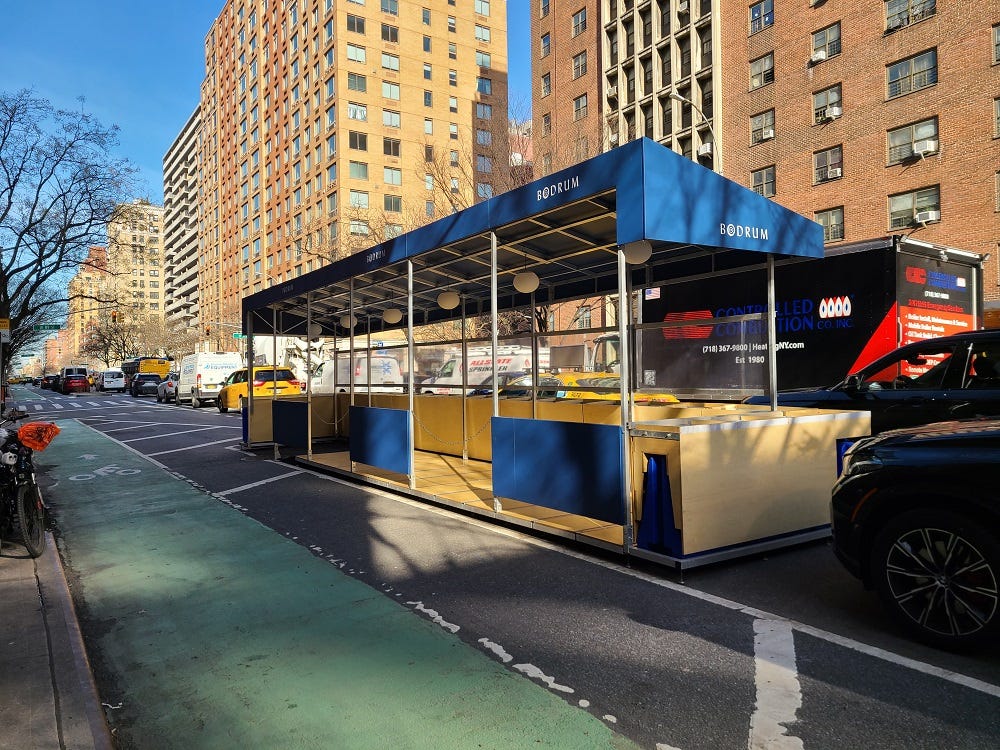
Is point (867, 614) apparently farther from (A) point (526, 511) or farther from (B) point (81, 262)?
(B) point (81, 262)

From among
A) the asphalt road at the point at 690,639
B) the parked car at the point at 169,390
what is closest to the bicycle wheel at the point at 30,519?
the asphalt road at the point at 690,639

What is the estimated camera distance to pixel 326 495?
353 inches

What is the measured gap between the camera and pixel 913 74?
2752 cm

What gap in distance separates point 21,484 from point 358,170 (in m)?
60.2

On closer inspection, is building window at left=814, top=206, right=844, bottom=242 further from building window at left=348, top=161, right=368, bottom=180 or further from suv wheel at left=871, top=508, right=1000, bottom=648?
building window at left=348, top=161, right=368, bottom=180

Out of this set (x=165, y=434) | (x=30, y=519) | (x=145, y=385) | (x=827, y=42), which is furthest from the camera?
(x=145, y=385)

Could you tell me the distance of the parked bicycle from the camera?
19.4 feet

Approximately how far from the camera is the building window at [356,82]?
62.4m

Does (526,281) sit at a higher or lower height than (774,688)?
higher

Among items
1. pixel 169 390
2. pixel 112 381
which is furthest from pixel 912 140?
pixel 112 381

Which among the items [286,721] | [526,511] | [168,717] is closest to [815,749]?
[286,721]

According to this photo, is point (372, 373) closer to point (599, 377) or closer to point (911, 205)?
point (599, 377)

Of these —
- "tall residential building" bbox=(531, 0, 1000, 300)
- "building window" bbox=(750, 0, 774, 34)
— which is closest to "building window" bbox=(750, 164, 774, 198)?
"tall residential building" bbox=(531, 0, 1000, 300)

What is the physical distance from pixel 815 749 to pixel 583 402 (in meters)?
6.96
